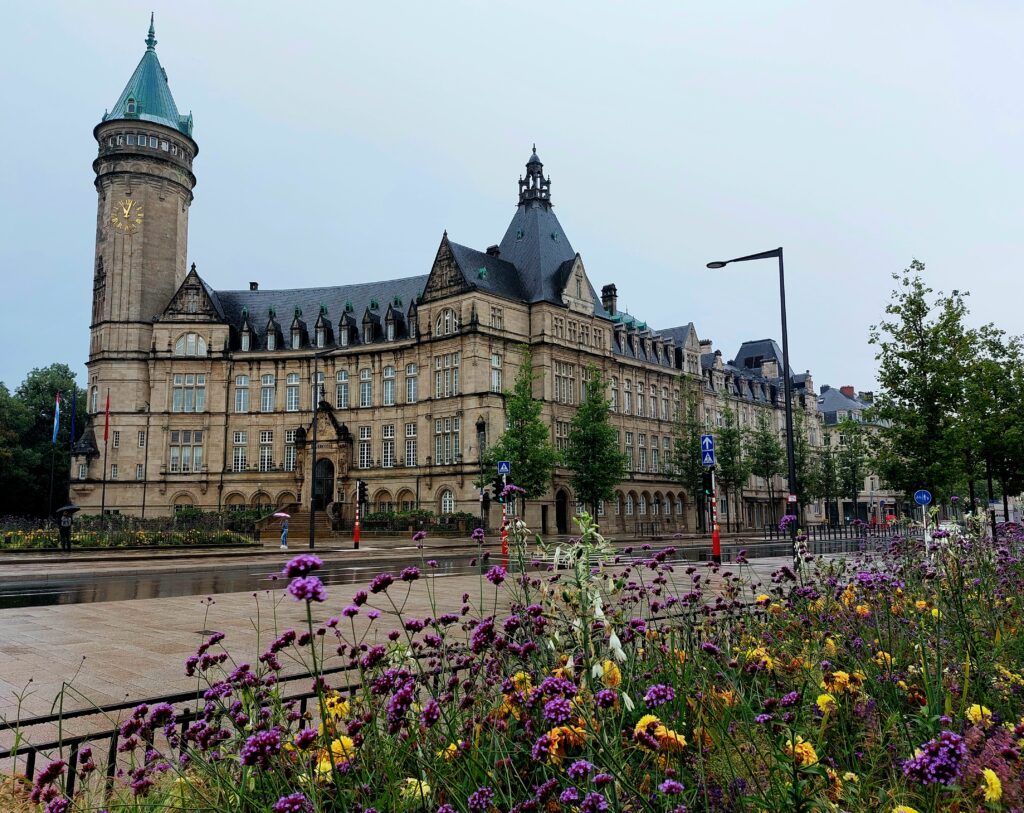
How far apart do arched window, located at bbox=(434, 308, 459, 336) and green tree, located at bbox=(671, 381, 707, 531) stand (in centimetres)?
2144

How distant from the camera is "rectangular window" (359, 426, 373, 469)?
6231 cm

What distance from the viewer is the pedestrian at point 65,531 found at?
3059cm

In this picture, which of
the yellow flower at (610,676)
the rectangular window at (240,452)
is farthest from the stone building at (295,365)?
the yellow flower at (610,676)

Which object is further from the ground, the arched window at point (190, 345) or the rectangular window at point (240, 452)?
the arched window at point (190, 345)

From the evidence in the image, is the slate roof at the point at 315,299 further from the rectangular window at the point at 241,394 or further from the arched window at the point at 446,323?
the arched window at the point at 446,323

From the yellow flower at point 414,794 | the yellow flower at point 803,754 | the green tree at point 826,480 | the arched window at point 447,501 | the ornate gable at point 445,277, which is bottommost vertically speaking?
the yellow flower at point 414,794

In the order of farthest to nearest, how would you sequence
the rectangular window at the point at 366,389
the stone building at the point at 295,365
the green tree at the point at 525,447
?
the rectangular window at the point at 366,389 < the stone building at the point at 295,365 < the green tree at the point at 525,447

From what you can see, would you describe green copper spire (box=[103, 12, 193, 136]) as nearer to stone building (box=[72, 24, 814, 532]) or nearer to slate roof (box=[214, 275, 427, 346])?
stone building (box=[72, 24, 814, 532])

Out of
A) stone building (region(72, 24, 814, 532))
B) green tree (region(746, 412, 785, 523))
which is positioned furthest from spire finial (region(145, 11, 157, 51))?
green tree (region(746, 412, 785, 523))

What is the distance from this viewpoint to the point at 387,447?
2434 inches

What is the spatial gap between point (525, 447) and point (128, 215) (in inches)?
1552

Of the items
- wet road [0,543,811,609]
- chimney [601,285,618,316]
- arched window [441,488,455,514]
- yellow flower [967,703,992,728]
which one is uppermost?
chimney [601,285,618,316]

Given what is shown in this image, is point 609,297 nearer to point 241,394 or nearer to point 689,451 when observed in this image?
point 689,451

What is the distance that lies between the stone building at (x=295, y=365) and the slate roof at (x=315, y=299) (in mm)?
288
